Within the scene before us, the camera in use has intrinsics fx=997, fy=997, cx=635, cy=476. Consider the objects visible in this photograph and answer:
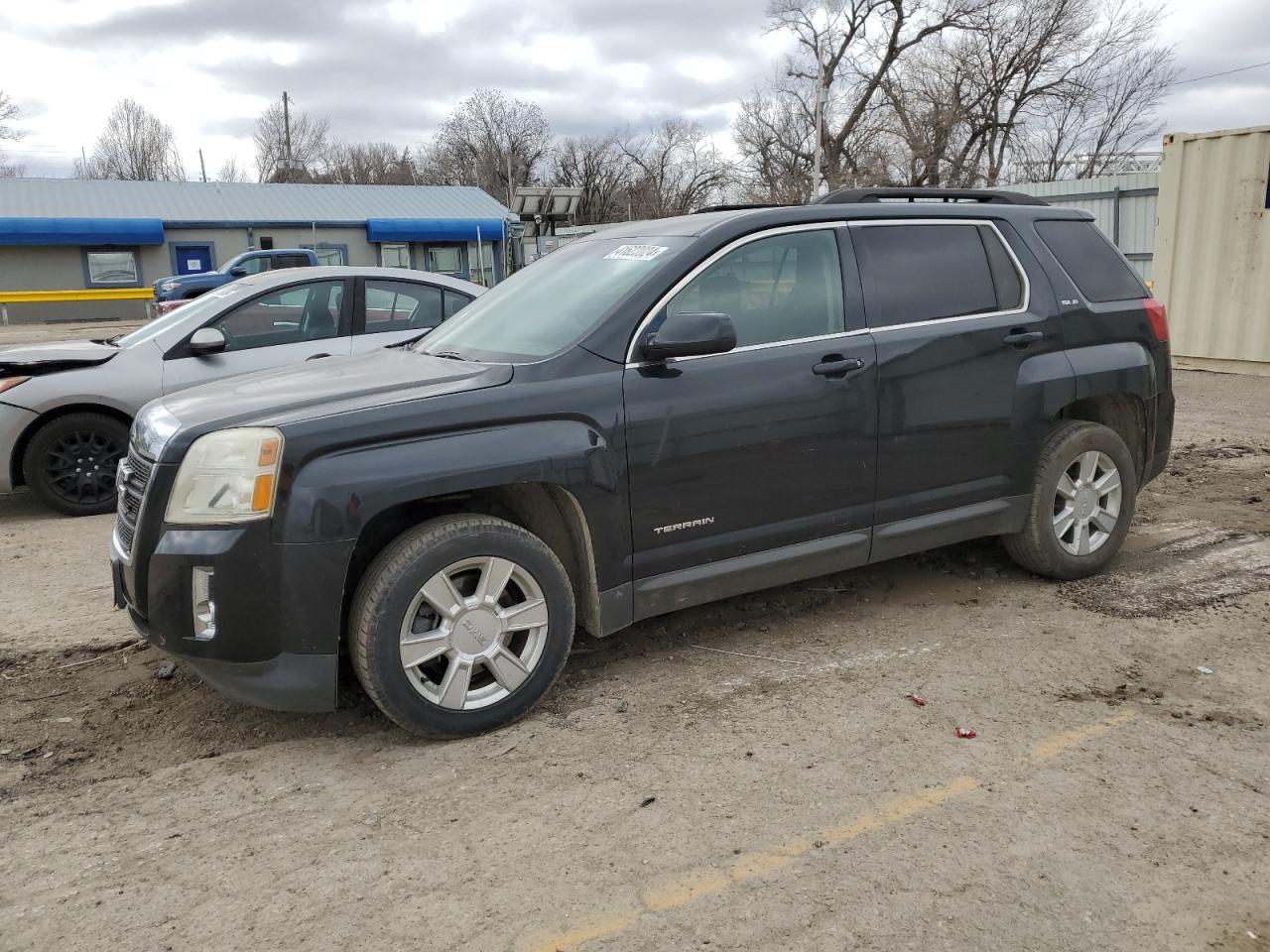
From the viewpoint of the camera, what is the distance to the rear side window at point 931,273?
171 inches

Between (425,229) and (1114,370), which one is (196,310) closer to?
(1114,370)

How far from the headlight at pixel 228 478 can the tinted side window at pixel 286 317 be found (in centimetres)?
436

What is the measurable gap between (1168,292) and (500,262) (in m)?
32.4

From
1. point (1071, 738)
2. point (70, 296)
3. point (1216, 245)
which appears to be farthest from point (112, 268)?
point (1071, 738)

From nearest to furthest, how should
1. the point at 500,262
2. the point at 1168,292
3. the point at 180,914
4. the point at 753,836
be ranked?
the point at 180,914 → the point at 753,836 → the point at 1168,292 → the point at 500,262

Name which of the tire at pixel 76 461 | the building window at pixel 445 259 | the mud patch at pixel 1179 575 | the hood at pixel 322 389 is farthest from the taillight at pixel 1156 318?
the building window at pixel 445 259

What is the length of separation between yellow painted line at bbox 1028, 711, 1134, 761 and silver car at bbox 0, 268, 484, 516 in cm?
466

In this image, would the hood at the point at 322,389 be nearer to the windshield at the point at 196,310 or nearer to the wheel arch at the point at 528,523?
the wheel arch at the point at 528,523

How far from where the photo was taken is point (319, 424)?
3.22 meters

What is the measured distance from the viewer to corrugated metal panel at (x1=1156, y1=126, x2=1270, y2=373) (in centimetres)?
1127

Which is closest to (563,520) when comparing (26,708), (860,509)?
(860,509)

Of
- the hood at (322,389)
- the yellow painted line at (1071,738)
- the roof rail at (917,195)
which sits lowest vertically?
the yellow painted line at (1071,738)

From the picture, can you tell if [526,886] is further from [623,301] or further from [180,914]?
[623,301]

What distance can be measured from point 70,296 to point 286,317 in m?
30.3
